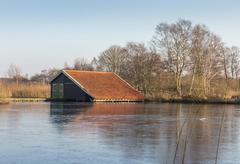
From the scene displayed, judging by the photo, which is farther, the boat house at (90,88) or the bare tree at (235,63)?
the bare tree at (235,63)

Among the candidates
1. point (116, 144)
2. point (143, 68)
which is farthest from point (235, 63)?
point (116, 144)

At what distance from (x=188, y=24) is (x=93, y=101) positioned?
13781mm

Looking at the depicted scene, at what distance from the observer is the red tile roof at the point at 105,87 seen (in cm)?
5034

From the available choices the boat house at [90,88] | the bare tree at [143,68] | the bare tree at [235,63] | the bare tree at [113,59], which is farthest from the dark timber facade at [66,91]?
the bare tree at [235,63]

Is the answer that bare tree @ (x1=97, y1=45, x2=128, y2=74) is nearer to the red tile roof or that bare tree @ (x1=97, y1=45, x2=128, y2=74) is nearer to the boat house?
the red tile roof

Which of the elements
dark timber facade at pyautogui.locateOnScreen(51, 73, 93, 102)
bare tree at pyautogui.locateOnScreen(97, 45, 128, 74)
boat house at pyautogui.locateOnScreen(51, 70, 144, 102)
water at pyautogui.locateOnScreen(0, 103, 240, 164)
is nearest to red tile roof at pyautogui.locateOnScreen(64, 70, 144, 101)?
boat house at pyautogui.locateOnScreen(51, 70, 144, 102)

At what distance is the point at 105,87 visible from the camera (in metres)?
52.4

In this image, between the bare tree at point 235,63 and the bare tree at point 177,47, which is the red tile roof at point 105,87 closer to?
the bare tree at point 177,47

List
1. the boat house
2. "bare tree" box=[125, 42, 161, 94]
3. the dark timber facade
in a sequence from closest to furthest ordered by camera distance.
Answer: the boat house < the dark timber facade < "bare tree" box=[125, 42, 161, 94]

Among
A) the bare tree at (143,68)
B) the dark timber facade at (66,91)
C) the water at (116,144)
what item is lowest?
the water at (116,144)

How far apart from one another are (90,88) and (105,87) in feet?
7.44

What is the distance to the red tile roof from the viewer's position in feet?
165

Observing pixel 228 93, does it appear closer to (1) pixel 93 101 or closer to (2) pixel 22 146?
(1) pixel 93 101

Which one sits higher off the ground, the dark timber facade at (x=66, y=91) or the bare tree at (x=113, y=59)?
the bare tree at (x=113, y=59)
